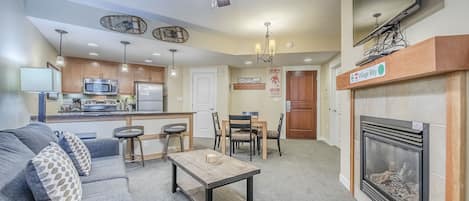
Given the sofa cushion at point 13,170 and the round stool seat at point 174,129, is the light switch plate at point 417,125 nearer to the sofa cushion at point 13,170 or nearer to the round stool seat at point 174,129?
the sofa cushion at point 13,170

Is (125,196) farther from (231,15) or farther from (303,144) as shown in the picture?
(303,144)

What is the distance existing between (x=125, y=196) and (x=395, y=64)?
207 centimetres

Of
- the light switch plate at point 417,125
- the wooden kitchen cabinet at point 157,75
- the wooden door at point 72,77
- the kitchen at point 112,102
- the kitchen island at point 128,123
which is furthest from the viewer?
the wooden kitchen cabinet at point 157,75

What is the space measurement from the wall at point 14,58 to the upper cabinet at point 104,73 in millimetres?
2074

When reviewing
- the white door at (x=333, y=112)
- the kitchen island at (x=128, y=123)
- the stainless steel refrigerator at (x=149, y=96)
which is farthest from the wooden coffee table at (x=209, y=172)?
the stainless steel refrigerator at (x=149, y=96)

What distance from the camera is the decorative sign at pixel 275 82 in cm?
617

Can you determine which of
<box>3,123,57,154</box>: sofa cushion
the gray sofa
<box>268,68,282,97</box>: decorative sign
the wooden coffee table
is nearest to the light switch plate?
the wooden coffee table

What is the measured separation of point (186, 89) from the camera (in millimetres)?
6363

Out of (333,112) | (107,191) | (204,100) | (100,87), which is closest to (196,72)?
(204,100)

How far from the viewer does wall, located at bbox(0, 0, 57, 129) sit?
2.19 m

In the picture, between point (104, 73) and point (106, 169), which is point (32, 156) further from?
point (104, 73)

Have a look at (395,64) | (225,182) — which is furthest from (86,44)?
(395,64)

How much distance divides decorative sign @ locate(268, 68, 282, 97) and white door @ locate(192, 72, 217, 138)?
1.62 m

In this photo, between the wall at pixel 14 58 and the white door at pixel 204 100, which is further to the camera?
the white door at pixel 204 100
